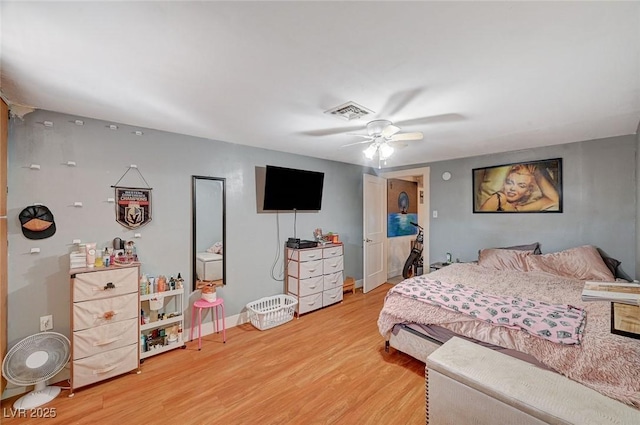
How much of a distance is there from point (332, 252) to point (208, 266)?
1.81 meters

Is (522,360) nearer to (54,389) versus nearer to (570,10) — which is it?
(570,10)

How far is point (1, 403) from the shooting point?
6.44 feet

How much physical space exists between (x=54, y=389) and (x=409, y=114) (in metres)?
A: 3.77

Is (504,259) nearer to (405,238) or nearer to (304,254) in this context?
(405,238)

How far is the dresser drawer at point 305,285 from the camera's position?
365 centimetres

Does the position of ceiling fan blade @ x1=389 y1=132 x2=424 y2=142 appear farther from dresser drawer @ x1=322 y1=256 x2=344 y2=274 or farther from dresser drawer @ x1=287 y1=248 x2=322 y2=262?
dresser drawer @ x1=322 y1=256 x2=344 y2=274

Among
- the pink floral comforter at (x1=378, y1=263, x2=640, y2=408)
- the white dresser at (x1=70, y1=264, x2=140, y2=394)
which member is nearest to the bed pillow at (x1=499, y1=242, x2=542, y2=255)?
the pink floral comforter at (x1=378, y1=263, x2=640, y2=408)

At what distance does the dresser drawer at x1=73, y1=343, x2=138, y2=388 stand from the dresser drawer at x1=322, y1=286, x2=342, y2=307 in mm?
2358

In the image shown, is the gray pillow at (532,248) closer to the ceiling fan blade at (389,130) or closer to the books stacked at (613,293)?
the books stacked at (613,293)

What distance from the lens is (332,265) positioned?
4051 mm

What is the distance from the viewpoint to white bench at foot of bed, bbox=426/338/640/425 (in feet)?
4.10

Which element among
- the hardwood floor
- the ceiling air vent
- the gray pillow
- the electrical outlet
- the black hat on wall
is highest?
the ceiling air vent

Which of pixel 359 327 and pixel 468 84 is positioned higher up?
pixel 468 84

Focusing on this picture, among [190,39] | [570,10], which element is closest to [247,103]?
[190,39]
